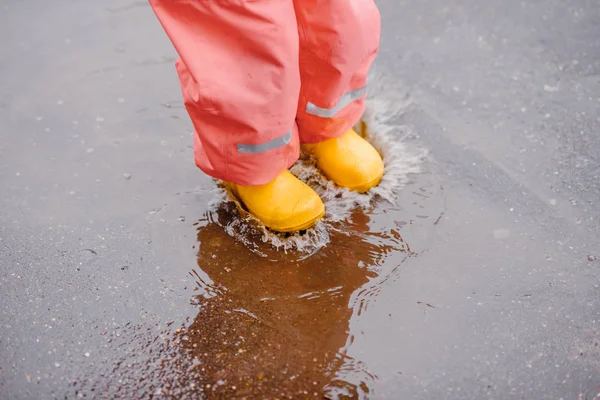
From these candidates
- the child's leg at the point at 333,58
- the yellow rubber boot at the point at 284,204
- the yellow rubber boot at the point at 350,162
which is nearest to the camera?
the child's leg at the point at 333,58

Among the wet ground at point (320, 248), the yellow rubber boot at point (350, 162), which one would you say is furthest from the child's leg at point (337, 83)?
the wet ground at point (320, 248)

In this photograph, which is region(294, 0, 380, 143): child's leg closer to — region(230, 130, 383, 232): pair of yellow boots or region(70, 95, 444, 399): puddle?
region(230, 130, 383, 232): pair of yellow boots

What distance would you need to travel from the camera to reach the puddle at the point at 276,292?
4.88 ft

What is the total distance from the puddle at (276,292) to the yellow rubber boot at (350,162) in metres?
0.04

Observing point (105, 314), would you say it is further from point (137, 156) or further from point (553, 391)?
point (553, 391)

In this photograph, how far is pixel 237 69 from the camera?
5.05 feet

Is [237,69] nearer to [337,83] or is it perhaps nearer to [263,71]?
[263,71]

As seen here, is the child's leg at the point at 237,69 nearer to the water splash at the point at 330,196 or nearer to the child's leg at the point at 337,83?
the child's leg at the point at 337,83

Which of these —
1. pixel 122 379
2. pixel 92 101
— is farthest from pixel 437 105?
pixel 122 379

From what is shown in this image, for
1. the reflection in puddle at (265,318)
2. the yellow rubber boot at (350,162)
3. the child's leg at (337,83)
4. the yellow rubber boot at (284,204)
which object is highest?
the child's leg at (337,83)

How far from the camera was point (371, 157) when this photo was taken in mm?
1989

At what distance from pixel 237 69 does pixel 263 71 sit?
0.22 ft

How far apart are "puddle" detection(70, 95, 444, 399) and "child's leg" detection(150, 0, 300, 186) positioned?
0.33 metres

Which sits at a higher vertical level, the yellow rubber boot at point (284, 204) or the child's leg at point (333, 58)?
the child's leg at point (333, 58)
